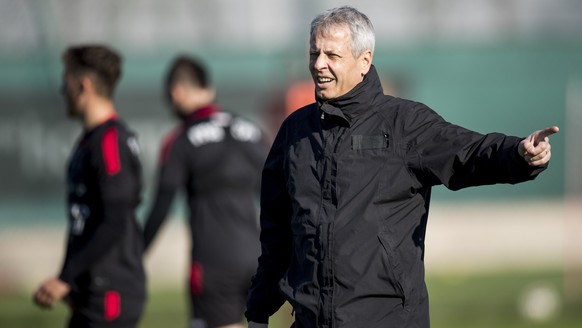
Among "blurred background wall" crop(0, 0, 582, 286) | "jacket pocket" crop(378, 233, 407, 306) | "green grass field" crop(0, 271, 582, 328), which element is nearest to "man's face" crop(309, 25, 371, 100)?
"jacket pocket" crop(378, 233, 407, 306)

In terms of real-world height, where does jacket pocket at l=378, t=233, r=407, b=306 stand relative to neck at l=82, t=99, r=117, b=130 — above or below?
below

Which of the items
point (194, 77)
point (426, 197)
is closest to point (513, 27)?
point (194, 77)

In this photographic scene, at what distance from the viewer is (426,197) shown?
4578 mm

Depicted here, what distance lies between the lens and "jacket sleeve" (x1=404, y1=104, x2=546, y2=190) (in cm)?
418

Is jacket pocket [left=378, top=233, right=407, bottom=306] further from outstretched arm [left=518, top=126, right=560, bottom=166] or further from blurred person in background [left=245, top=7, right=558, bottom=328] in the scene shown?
outstretched arm [left=518, top=126, right=560, bottom=166]

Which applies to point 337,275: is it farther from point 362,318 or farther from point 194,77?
point 194,77

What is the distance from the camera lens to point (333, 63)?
4.48m

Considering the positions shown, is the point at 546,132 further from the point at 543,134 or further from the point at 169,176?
the point at 169,176

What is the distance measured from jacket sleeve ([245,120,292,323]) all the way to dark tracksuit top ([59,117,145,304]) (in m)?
1.48

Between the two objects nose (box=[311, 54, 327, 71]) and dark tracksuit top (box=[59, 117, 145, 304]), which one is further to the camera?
dark tracksuit top (box=[59, 117, 145, 304])

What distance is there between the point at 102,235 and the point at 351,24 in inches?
84.5

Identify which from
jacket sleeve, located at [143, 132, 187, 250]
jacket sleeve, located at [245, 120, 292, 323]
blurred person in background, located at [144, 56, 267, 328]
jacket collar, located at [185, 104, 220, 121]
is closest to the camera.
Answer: jacket sleeve, located at [245, 120, 292, 323]

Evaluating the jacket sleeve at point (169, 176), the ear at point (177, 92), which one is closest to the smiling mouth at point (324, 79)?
the jacket sleeve at point (169, 176)

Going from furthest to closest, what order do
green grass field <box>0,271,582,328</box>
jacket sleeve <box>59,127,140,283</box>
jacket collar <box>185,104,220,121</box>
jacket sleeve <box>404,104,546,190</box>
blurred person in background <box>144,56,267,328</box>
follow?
green grass field <box>0,271,582,328</box> < jacket collar <box>185,104,220,121</box> < blurred person in background <box>144,56,267,328</box> < jacket sleeve <box>59,127,140,283</box> < jacket sleeve <box>404,104,546,190</box>
